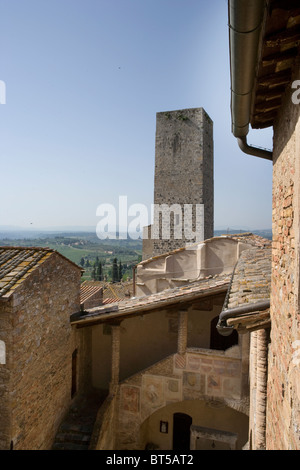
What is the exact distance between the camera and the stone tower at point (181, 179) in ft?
55.7

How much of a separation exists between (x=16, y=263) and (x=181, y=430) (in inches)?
285

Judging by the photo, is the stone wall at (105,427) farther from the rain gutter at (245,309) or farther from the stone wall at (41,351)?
the rain gutter at (245,309)

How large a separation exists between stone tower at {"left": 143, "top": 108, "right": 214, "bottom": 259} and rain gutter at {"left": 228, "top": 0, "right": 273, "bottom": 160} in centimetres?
1441

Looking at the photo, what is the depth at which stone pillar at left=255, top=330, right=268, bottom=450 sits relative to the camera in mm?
3843

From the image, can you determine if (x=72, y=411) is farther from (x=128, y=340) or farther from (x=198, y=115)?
(x=198, y=115)

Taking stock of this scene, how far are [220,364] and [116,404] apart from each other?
3.12 meters

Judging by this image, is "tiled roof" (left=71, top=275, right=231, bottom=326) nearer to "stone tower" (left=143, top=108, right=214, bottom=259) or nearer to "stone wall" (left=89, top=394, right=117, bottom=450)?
"stone wall" (left=89, top=394, right=117, bottom=450)

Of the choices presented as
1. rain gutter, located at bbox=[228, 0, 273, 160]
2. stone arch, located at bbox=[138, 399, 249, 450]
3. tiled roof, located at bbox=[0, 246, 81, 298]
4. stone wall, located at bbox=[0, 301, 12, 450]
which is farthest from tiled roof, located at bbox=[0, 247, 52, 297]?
stone arch, located at bbox=[138, 399, 249, 450]

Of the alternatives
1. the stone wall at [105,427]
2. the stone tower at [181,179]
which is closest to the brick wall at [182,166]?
the stone tower at [181,179]

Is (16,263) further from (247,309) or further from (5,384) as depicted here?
(247,309)

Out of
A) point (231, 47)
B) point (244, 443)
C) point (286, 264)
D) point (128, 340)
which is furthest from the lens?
point (128, 340)

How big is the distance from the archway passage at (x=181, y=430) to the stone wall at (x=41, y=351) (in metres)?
3.56

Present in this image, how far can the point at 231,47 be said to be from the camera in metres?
1.82

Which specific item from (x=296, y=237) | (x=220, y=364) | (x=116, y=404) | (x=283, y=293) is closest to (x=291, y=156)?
(x=296, y=237)
